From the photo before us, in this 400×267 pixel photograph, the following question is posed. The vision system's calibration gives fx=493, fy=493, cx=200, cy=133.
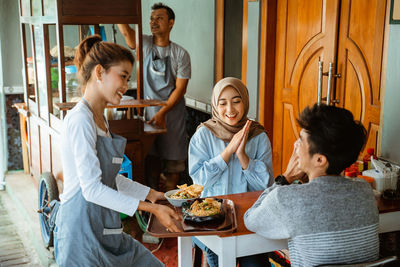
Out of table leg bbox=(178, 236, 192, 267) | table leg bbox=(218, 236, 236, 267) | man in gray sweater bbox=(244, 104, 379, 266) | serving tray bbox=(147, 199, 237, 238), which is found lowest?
table leg bbox=(178, 236, 192, 267)

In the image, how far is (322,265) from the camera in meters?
1.80

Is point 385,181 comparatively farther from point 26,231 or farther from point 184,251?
point 26,231

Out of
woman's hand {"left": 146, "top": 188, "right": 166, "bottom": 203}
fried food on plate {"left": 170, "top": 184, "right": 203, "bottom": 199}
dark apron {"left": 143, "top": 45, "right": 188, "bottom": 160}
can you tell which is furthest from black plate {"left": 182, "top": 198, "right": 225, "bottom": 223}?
dark apron {"left": 143, "top": 45, "right": 188, "bottom": 160}

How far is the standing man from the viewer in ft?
15.7

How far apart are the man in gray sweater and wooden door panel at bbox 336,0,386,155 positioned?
1.41 m

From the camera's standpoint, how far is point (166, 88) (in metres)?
4.92

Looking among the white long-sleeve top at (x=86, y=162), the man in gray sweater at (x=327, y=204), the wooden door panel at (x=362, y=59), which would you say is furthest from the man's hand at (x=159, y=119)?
the man in gray sweater at (x=327, y=204)

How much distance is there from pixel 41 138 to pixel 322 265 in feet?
12.6

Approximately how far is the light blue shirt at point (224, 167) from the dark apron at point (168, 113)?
6.90ft

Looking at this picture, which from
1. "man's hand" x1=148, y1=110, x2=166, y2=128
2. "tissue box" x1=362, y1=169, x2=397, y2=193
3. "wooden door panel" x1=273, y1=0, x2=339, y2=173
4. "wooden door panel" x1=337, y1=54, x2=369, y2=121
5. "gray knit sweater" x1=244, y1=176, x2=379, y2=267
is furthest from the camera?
"man's hand" x1=148, y1=110, x2=166, y2=128

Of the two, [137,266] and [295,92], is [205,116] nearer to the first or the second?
Result: [295,92]

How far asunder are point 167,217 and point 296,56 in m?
2.40

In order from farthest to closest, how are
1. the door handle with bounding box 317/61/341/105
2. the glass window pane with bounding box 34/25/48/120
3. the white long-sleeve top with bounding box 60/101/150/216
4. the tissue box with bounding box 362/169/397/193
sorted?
1. the glass window pane with bounding box 34/25/48/120
2. the door handle with bounding box 317/61/341/105
3. the tissue box with bounding box 362/169/397/193
4. the white long-sleeve top with bounding box 60/101/150/216

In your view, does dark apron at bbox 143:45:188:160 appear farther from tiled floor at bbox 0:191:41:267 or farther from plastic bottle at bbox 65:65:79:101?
tiled floor at bbox 0:191:41:267
